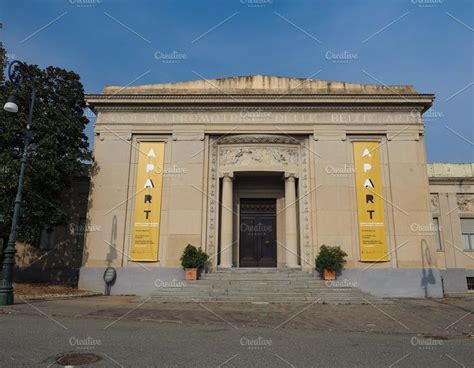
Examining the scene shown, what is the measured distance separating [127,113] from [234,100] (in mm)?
6051

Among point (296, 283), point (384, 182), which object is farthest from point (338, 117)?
point (296, 283)

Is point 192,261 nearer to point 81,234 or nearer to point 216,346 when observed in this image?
point 81,234

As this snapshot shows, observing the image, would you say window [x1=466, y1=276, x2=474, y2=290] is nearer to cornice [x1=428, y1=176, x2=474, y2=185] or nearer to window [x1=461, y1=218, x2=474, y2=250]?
window [x1=461, y1=218, x2=474, y2=250]

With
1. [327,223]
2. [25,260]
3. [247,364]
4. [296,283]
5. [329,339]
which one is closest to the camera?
[247,364]

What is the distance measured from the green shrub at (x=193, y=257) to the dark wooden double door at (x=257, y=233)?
358cm

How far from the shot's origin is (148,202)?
765 inches

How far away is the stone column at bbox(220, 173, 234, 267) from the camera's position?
19.2 metres

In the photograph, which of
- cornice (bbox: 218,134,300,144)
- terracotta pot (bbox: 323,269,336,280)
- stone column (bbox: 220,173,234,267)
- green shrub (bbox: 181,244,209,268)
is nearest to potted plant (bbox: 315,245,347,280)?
terracotta pot (bbox: 323,269,336,280)

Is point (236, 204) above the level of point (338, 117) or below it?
below

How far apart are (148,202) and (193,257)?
4082 mm

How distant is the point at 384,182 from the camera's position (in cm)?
1955

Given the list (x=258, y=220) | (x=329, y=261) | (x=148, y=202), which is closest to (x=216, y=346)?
(x=329, y=261)

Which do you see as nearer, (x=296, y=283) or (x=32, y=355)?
(x=32, y=355)

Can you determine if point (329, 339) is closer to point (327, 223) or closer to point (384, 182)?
point (327, 223)
